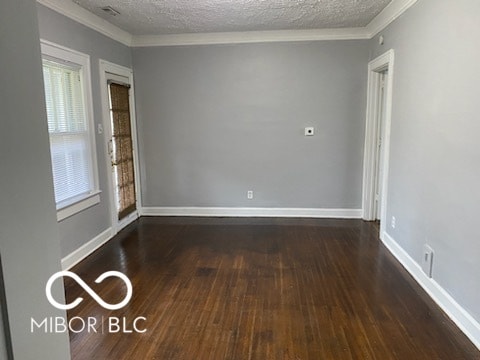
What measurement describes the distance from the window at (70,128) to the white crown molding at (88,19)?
35cm

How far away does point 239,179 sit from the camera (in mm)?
5090

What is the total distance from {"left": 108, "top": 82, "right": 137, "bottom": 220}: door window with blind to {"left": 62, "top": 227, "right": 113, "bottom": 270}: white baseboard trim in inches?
18.0

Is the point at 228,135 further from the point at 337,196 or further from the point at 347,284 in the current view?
the point at 347,284

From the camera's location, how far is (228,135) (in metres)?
5.00

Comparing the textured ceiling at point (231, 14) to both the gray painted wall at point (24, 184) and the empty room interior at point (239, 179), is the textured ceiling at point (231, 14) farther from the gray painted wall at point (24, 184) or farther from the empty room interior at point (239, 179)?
the gray painted wall at point (24, 184)

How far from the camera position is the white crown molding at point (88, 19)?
10.5ft

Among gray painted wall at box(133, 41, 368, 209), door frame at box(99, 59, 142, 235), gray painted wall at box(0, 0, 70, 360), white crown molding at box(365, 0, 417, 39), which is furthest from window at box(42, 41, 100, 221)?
white crown molding at box(365, 0, 417, 39)

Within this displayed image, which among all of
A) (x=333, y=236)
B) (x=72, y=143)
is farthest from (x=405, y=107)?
(x=72, y=143)

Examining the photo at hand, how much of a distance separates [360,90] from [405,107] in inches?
57.2

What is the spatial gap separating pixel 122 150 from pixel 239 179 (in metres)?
1.68

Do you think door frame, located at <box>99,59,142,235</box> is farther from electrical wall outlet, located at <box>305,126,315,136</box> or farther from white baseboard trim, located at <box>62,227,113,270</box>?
electrical wall outlet, located at <box>305,126,315,136</box>

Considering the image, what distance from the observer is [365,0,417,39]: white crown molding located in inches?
130

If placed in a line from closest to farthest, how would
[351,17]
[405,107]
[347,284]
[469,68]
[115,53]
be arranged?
[469,68] → [347,284] → [405,107] → [351,17] → [115,53]

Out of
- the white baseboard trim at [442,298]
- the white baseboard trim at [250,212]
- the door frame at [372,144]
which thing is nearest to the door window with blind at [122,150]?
the white baseboard trim at [250,212]
